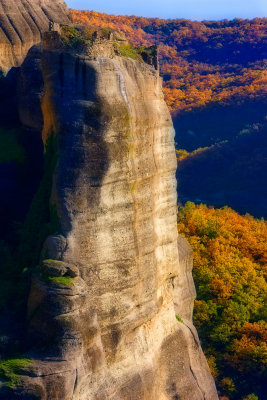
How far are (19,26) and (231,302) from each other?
18543 mm

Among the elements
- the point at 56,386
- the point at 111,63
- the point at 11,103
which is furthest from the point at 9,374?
the point at 11,103

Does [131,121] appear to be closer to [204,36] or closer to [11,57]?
[11,57]

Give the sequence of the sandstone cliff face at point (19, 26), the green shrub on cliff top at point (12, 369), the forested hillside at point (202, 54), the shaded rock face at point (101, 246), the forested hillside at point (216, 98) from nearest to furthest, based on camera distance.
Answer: the green shrub on cliff top at point (12, 369) < the shaded rock face at point (101, 246) < the sandstone cliff face at point (19, 26) < the forested hillside at point (216, 98) < the forested hillside at point (202, 54)

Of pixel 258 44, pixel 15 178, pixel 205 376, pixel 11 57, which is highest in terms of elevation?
pixel 258 44

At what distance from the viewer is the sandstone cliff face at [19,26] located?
2481cm

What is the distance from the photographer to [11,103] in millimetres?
22828

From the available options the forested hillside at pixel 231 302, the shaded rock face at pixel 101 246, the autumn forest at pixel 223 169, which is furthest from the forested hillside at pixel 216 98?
the shaded rock face at pixel 101 246

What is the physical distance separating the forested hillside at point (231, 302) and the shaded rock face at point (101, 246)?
9447mm

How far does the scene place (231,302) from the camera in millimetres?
29547

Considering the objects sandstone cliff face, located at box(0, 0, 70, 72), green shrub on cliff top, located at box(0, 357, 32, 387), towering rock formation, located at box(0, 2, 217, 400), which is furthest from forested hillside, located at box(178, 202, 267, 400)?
sandstone cliff face, located at box(0, 0, 70, 72)

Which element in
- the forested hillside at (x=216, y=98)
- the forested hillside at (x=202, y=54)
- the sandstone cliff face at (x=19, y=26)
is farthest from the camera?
the forested hillside at (x=202, y=54)

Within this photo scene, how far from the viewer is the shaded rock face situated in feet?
48.0

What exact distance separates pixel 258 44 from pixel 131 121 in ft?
336

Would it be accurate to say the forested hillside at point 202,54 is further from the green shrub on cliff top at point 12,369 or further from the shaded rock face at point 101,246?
the green shrub on cliff top at point 12,369
